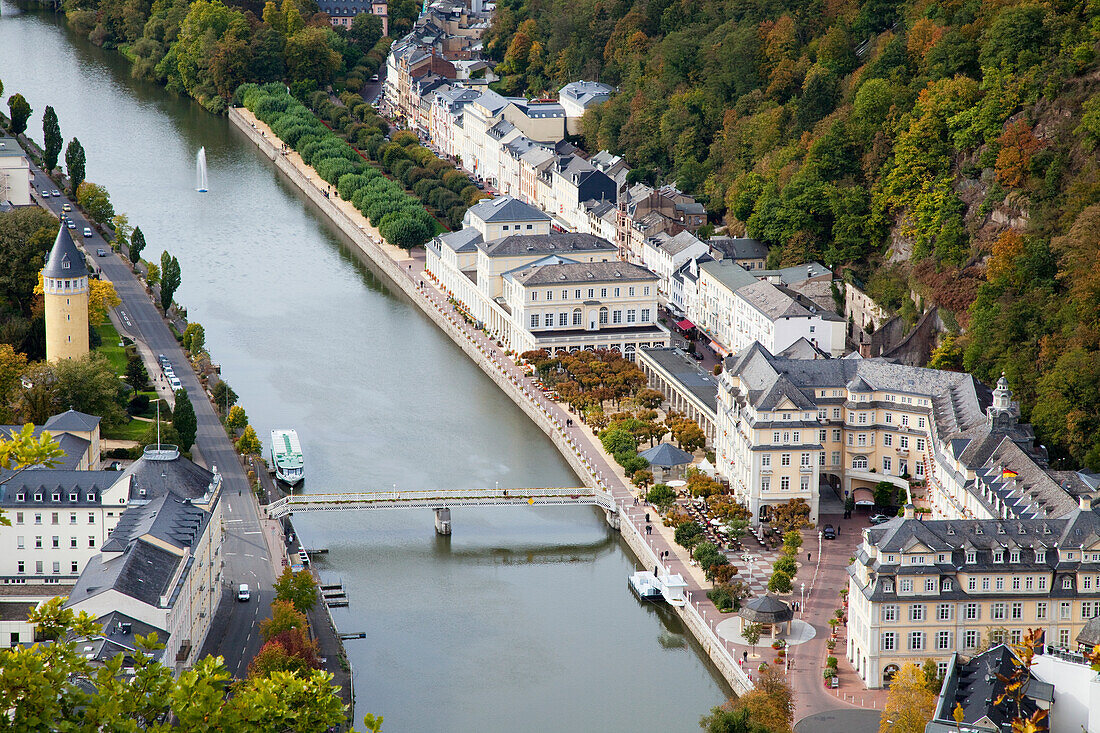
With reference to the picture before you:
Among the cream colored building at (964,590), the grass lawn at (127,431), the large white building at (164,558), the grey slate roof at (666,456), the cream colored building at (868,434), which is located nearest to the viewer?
the large white building at (164,558)

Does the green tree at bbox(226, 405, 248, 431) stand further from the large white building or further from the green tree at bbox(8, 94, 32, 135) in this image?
the green tree at bbox(8, 94, 32, 135)

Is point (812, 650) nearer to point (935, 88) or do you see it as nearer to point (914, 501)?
point (914, 501)

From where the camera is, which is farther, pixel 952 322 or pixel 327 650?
pixel 952 322

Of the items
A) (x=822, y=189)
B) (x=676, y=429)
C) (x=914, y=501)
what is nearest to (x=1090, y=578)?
(x=914, y=501)

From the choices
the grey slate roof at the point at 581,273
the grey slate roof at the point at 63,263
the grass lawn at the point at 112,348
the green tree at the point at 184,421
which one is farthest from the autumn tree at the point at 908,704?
the grass lawn at the point at 112,348

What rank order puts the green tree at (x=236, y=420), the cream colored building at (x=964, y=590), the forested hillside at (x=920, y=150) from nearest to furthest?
1. the cream colored building at (x=964, y=590)
2. the forested hillside at (x=920, y=150)
3. the green tree at (x=236, y=420)

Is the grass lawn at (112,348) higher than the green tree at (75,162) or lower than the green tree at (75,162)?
lower

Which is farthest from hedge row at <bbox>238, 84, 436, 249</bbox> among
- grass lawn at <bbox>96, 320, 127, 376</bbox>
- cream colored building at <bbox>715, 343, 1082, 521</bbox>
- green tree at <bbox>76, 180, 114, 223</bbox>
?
cream colored building at <bbox>715, 343, 1082, 521</bbox>

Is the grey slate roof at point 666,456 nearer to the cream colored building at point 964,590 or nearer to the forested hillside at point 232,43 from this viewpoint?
the cream colored building at point 964,590
